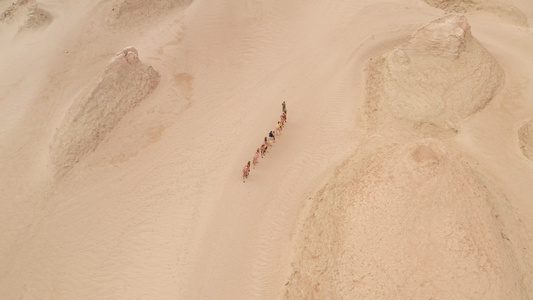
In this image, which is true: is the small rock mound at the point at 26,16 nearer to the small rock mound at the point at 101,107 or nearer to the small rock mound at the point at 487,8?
the small rock mound at the point at 101,107

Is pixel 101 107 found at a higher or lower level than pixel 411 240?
higher

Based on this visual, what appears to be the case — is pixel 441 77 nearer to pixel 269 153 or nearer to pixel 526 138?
pixel 526 138

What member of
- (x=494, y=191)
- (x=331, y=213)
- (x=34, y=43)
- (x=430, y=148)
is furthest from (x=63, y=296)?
(x=34, y=43)

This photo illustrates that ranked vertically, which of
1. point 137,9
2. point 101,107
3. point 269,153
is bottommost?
point 269,153

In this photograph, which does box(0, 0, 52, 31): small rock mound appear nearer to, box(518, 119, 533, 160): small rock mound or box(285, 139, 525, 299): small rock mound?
box(285, 139, 525, 299): small rock mound

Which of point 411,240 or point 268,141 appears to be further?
point 268,141

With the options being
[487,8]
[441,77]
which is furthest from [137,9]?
[487,8]

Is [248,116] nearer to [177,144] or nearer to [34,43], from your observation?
[177,144]

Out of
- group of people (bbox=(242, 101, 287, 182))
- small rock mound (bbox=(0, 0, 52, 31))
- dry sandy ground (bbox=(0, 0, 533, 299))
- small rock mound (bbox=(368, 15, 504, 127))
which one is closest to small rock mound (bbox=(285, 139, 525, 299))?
dry sandy ground (bbox=(0, 0, 533, 299))
